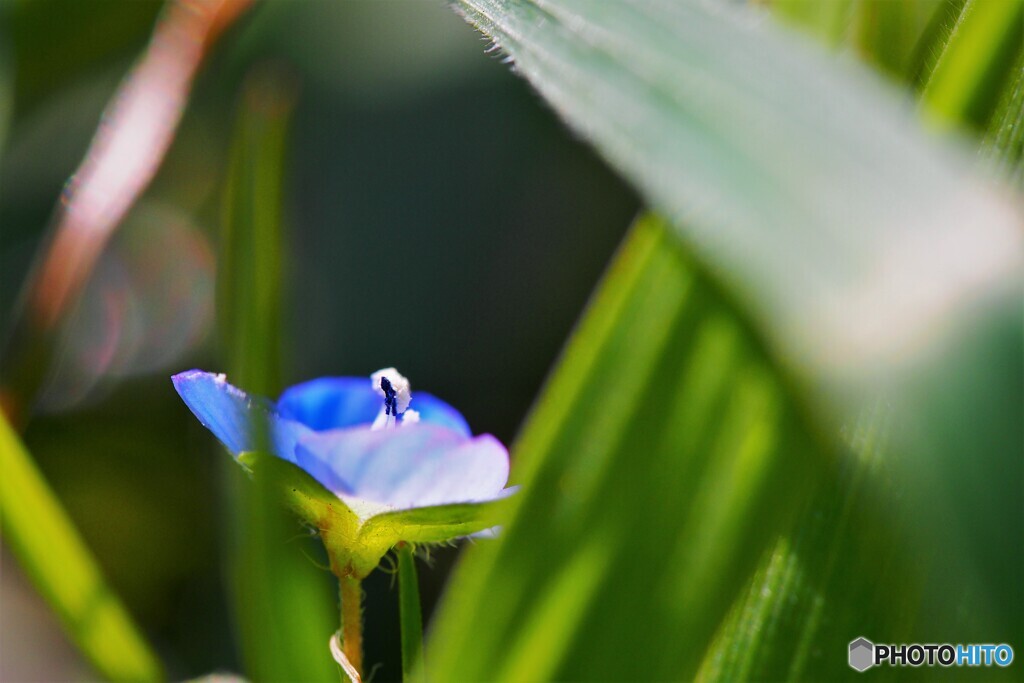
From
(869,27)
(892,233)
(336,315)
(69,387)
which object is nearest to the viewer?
(892,233)

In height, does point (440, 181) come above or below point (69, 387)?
above

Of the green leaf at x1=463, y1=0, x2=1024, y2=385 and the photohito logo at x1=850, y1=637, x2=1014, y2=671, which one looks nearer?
the green leaf at x1=463, y1=0, x2=1024, y2=385

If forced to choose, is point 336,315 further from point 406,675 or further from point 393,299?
point 406,675

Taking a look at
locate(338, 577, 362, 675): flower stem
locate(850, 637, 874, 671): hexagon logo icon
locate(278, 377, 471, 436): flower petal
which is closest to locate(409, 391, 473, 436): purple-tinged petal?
locate(278, 377, 471, 436): flower petal

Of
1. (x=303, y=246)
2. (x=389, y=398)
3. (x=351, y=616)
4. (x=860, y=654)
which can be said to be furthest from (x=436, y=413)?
(x=303, y=246)

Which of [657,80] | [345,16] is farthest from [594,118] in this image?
[345,16]

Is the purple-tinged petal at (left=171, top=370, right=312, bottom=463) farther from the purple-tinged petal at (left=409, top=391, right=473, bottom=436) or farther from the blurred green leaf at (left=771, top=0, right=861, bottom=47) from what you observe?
the blurred green leaf at (left=771, top=0, right=861, bottom=47)
